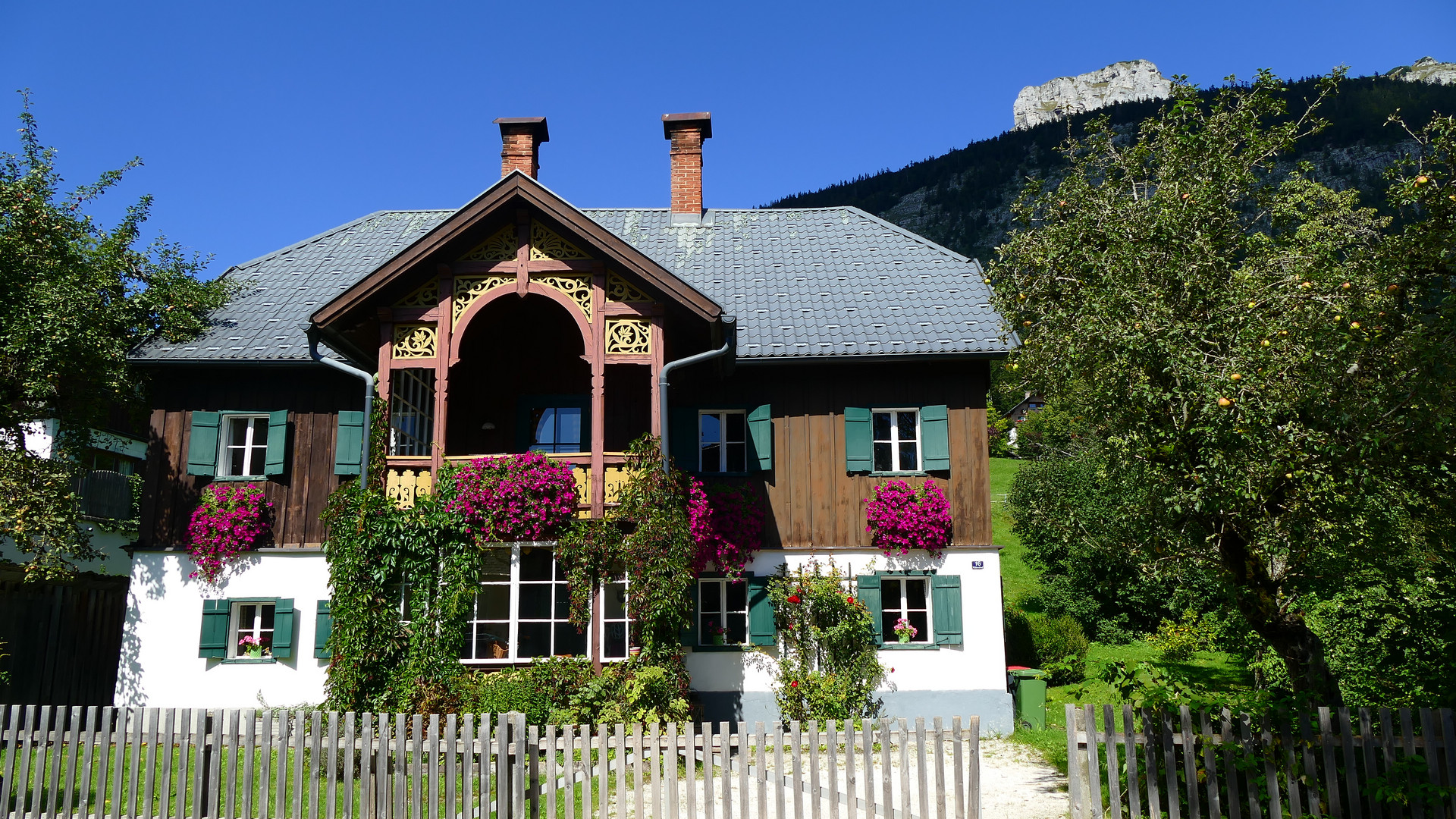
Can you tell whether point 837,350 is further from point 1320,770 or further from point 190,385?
point 190,385

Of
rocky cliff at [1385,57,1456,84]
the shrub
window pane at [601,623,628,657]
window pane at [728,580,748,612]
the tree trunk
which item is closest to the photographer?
the tree trunk

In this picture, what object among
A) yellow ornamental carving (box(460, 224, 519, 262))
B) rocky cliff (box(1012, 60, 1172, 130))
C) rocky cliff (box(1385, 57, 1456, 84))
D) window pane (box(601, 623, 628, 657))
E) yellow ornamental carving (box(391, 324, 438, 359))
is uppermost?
rocky cliff (box(1012, 60, 1172, 130))

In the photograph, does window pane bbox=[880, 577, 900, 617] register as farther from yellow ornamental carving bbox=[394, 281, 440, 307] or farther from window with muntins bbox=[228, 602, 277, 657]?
window with muntins bbox=[228, 602, 277, 657]

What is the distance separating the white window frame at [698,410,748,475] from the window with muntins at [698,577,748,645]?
5.94 ft

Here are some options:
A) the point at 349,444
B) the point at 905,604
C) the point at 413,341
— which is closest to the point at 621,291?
the point at 413,341

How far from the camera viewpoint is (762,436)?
50.2ft

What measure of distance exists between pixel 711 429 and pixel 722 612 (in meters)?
3.03

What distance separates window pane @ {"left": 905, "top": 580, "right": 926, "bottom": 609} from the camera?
15.0 m

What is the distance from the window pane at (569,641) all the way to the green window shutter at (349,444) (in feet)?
14.1

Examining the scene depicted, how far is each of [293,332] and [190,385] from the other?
193 cm

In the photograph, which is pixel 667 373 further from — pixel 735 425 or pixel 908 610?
Answer: pixel 908 610

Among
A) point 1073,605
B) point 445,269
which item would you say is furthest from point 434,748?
point 1073,605

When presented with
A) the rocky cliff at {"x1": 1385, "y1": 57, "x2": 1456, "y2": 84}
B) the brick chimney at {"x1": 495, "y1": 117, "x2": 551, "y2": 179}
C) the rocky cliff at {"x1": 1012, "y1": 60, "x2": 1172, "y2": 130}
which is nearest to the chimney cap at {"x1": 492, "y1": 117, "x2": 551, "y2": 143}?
the brick chimney at {"x1": 495, "y1": 117, "x2": 551, "y2": 179}

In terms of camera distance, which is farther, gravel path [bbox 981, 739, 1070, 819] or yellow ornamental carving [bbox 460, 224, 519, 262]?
yellow ornamental carving [bbox 460, 224, 519, 262]
